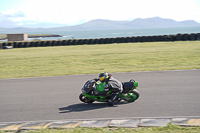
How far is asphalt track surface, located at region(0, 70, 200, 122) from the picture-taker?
7.16 m

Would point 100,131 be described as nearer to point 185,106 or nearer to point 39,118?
point 39,118

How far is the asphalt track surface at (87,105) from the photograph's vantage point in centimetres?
716

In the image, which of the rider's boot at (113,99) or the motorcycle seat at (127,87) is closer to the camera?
the rider's boot at (113,99)

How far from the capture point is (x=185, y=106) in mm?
7434

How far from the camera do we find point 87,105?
8227mm

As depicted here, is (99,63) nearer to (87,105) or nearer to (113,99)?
(87,105)

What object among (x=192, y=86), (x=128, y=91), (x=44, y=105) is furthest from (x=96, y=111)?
(x=192, y=86)

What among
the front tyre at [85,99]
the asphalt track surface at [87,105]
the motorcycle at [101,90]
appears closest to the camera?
the asphalt track surface at [87,105]

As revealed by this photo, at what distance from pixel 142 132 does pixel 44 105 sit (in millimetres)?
3858

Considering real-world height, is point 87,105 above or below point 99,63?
below

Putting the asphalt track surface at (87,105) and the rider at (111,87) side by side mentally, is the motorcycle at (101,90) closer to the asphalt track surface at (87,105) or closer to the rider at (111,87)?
the rider at (111,87)

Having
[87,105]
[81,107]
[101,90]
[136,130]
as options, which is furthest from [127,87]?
[136,130]

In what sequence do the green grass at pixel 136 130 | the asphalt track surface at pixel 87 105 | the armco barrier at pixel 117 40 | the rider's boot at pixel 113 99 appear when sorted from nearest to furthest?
the green grass at pixel 136 130 → the asphalt track surface at pixel 87 105 → the rider's boot at pixel 113 99 → the armco barrier at pixel 117 40

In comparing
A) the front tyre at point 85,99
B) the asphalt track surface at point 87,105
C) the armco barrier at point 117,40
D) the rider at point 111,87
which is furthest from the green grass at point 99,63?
the armco barrier at point 117,40
